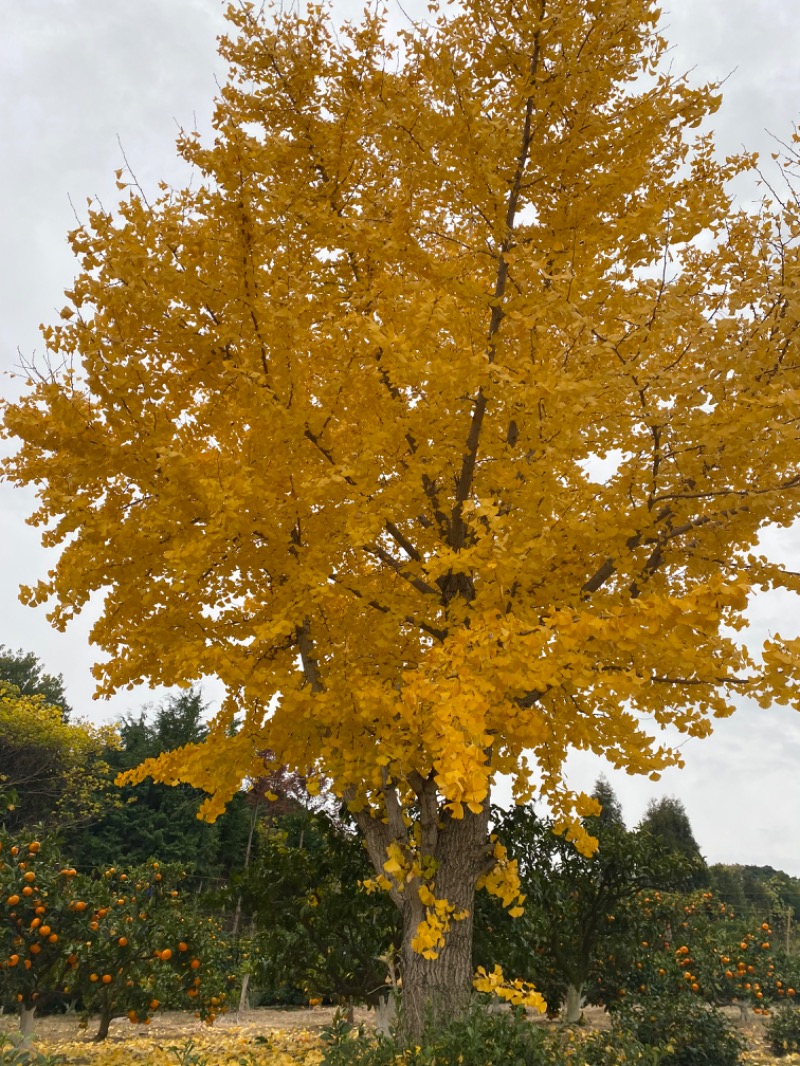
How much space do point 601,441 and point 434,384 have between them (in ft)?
4.85

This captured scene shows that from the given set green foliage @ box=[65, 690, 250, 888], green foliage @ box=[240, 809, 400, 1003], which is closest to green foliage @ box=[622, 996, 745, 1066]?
green foliage @ box=[240, 809, 400, 1003]

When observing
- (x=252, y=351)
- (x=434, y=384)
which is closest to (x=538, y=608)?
(x=434, y=384)

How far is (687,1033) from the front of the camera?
629cm

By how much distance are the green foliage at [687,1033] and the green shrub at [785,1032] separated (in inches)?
102

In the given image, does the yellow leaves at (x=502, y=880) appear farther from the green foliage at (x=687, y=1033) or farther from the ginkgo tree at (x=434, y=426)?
the green foliage at (x=687, y=1033)

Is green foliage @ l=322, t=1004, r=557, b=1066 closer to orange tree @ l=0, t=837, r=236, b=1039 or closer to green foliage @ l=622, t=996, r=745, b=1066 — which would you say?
green foliage @ l=622, t=996, r=745, b=1066

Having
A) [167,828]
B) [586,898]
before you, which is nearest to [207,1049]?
[586,898]

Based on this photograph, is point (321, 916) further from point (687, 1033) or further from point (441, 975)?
point (687, 1033)

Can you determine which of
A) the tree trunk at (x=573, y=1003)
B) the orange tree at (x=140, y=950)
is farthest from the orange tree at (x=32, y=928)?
the tree trunk at (x=573, y=1003)

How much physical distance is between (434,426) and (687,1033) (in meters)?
6.14

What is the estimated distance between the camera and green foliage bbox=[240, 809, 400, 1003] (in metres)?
5.83

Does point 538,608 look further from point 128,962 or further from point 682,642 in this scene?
point 128,962

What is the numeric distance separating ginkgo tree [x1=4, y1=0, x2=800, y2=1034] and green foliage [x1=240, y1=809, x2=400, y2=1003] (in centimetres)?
131

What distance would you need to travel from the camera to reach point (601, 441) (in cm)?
472
